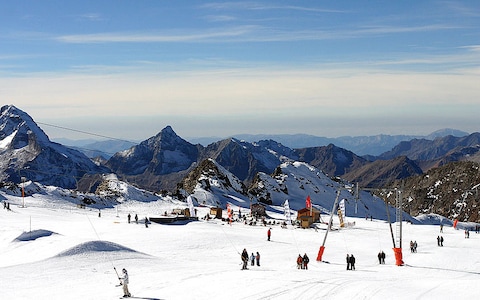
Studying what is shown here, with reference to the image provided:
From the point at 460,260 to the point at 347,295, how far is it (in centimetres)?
2508

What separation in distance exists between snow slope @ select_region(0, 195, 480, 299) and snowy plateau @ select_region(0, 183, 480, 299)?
0.20 ft

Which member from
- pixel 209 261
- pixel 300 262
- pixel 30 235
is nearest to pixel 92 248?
pixel 30 235

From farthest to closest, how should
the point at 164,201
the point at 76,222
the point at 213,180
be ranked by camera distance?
the point at 213,180, the point at 164,201, the point at 76,222

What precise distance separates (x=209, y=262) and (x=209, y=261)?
1745mm

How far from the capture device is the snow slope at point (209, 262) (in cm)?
2802

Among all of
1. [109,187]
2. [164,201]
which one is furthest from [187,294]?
[109,187]

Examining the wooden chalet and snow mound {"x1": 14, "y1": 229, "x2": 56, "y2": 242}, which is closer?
snow mound {"x1": 14, "y1": 229, "x2": 56, "y2": 242}

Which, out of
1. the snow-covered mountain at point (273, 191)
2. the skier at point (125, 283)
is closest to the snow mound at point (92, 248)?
the skier at point (125, 283)

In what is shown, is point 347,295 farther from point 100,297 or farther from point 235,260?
point 235,260

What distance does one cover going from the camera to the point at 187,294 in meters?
26.7

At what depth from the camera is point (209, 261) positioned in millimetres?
42062

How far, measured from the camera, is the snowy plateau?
92.2 ft

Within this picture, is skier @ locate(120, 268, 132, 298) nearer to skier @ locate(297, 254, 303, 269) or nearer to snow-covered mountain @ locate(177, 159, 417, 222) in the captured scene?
skier @ locate(297, 254, 303, 269)

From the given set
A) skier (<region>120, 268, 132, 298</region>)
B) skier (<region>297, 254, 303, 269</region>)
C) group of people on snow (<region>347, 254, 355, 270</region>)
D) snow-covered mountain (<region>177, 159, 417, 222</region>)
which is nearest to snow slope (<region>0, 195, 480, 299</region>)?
skier (<region>297, 254, 303, 269</region>)
